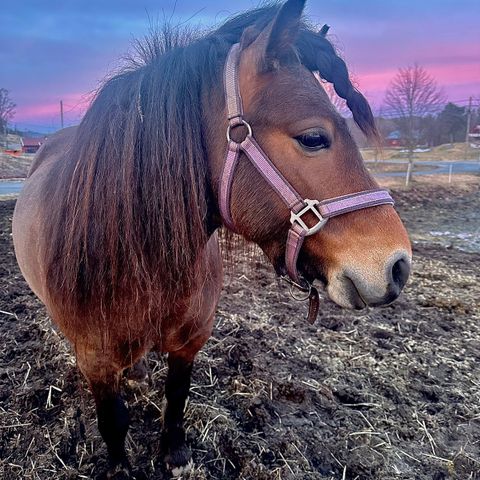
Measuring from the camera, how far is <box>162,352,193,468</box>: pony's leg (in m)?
2.35

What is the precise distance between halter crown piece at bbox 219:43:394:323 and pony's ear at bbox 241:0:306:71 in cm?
12

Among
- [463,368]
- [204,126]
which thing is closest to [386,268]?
[204,126]

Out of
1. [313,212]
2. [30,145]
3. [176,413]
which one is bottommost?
[176,413]

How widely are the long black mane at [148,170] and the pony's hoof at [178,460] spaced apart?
1.21 m

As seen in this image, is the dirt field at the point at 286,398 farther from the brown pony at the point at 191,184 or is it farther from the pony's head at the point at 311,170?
the pony's head at the point at 311,170

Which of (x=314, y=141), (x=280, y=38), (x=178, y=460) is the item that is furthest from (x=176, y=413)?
(x=280, y=38)

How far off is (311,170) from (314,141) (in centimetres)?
9

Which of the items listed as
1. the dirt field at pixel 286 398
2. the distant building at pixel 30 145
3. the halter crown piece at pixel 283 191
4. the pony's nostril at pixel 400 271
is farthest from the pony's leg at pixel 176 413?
the distant building at pixel 30 145

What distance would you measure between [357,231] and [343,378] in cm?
211

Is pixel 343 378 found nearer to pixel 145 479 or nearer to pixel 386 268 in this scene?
pixel 145 479

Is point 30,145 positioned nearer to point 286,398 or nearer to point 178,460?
point 286,398

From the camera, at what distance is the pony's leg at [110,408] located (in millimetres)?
1992

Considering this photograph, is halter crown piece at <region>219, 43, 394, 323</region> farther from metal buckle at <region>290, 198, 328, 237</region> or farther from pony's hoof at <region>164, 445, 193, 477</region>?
pony's hoof at <region>164, 445, 193, 477</region>

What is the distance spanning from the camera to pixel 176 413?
8.02 feet
